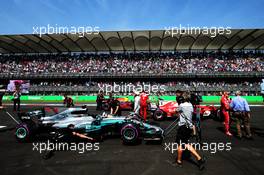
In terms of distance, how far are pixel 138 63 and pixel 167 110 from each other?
28.2 meters

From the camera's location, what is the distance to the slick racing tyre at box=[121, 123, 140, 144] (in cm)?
761

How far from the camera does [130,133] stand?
770cm

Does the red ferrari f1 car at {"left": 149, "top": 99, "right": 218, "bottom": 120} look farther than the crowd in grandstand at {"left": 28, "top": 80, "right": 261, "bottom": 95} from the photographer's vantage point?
No

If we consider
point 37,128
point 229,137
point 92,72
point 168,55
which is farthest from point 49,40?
point 229,137

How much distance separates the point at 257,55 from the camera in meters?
40.8

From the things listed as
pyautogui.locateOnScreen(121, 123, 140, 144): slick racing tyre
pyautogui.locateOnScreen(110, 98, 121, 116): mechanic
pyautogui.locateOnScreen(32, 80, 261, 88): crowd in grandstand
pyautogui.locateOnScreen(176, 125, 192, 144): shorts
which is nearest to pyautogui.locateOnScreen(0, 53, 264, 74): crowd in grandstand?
pyautogui.locateOnScreen(32, 80, 261, 88): crowd in grandstand

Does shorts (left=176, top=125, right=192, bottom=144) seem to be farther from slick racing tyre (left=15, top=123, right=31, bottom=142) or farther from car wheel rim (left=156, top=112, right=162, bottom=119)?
car wheel rim (left=156, top=112, right=162, bottom=119)

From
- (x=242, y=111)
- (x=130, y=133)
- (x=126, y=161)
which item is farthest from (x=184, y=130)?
(x=242, y=111)

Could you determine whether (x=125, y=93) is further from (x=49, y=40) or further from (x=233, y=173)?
(x=233, y=173)

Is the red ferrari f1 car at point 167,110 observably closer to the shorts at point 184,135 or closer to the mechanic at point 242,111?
the mechanic at point 242,111

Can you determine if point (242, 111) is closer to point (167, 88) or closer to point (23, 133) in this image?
point (23, 133)

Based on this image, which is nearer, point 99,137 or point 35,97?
point 99,137

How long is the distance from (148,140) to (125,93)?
27.0 meters

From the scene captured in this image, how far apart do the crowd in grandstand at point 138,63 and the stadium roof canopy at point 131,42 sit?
4.73 ft
